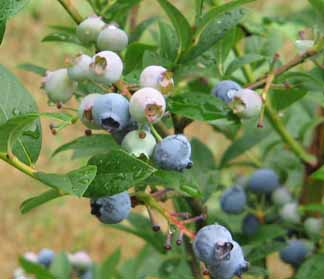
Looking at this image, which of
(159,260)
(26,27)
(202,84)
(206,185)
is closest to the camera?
(206,185)

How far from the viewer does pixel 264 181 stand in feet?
4.87

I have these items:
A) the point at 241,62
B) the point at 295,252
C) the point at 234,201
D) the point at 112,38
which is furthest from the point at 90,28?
the point at 295,252

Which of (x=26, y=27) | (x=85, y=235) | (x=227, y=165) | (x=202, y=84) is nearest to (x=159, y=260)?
(x=227, y=165)

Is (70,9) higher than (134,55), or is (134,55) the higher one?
(70,9)

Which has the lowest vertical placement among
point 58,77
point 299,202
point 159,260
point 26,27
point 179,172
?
Result: point 26,27

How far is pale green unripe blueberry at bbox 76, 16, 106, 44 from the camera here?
103cm

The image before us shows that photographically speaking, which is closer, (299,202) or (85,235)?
(299,202)

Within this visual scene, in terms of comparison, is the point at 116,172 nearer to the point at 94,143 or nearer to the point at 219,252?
the point at 219,252

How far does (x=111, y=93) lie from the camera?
900mm

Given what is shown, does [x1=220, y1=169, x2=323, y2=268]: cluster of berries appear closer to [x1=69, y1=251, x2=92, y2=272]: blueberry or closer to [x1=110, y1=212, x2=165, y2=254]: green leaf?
[x1=110, y1=212, x2=165, y2=254]: green leaf

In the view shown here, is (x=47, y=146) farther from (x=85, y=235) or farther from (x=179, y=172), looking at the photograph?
(x=179, y=172)

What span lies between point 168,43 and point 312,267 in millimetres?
461

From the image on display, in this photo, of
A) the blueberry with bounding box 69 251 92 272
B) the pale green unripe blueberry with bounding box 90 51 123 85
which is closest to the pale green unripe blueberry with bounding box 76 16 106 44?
the pale green unripe blueberry with bounding box 90 51 123 85

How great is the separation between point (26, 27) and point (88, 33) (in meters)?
4.00
